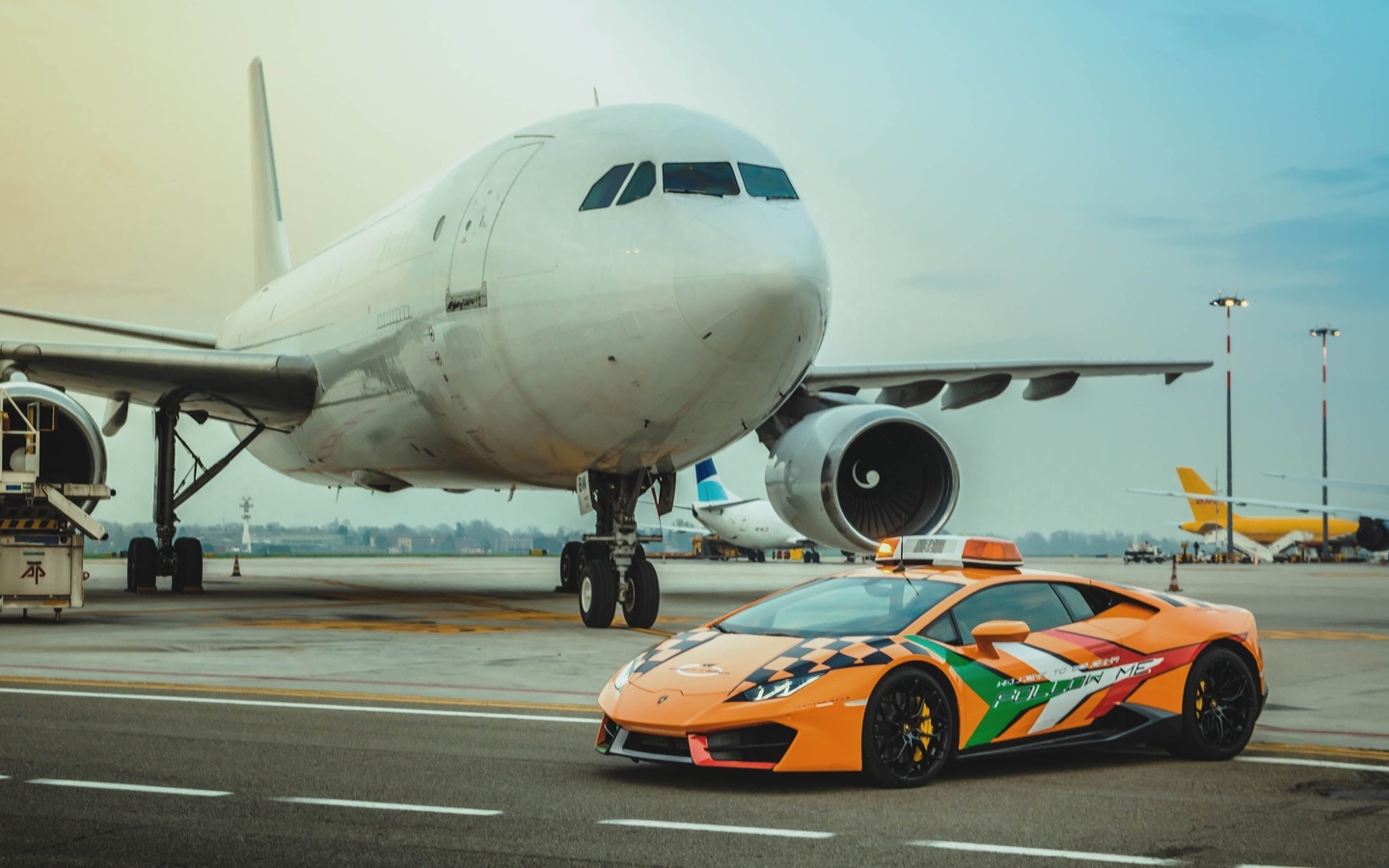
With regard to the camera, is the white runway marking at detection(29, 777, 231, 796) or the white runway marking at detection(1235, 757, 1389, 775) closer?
the white runway marking at detection(29, 777, 231, 796)

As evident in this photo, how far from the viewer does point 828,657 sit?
22.9 feet

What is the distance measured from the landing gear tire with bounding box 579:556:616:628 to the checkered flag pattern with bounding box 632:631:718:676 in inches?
294

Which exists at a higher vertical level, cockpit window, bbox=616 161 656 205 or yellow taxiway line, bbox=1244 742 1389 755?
cockpit window, bbox=616 161 656 205

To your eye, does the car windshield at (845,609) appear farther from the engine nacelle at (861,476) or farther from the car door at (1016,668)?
the engine nacelle at (861,476)

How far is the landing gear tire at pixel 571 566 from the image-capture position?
23.7 meters

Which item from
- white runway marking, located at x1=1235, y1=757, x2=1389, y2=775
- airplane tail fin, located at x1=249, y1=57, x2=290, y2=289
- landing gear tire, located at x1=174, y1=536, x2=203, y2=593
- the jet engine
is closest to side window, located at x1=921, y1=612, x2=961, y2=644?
white runway marking, located at x1=1235, y1=757, x2=1389, y2=775

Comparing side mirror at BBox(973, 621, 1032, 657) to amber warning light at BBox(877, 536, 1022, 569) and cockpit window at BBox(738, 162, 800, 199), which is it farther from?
cockpit window at BBox(738, 162, 800, 199)

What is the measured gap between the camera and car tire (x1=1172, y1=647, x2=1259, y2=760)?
7844 mm

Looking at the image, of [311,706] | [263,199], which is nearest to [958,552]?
[311,706]

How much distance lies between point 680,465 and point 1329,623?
8.73 meters

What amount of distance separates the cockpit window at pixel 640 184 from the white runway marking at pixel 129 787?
8.39 meters

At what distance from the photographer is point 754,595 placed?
24.6m

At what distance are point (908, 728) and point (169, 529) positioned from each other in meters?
17.6

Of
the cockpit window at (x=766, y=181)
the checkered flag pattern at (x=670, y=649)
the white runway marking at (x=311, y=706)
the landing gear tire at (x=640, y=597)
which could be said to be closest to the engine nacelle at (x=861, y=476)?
the landing gear tire at (x=640, y=597)
